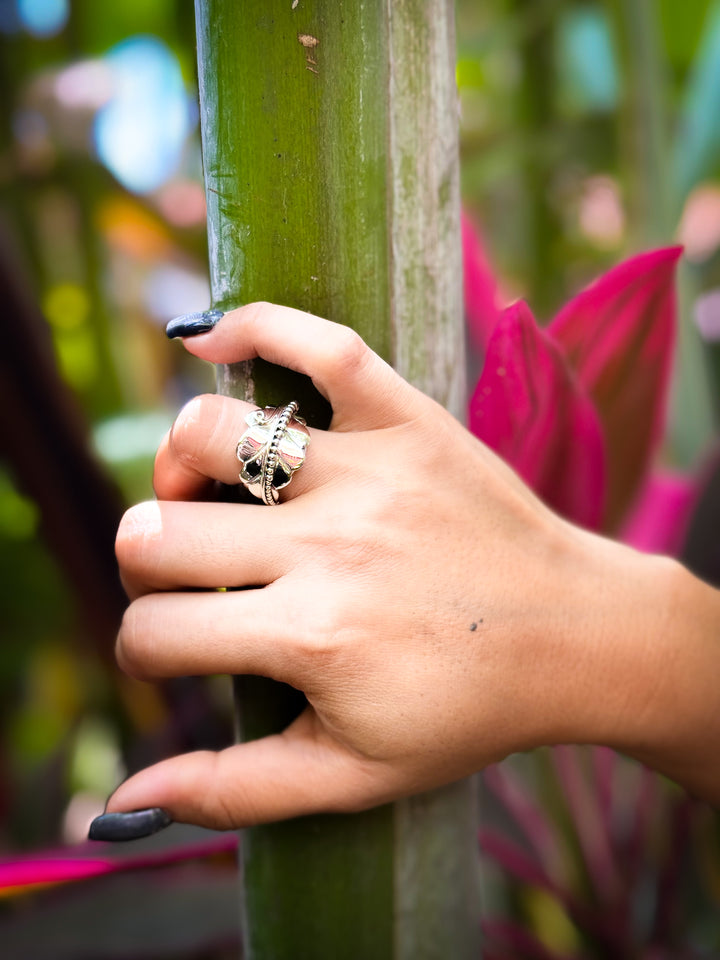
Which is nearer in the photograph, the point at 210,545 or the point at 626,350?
the point at 210,545

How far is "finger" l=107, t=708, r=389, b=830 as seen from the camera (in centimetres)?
30

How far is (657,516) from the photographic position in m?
0.64

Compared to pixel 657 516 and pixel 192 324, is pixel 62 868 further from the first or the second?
pixel 657 516

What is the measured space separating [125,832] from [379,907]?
0.11m

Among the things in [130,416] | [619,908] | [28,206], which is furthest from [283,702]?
[28,206]

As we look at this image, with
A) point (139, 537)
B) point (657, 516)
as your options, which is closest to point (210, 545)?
point (139, 537)

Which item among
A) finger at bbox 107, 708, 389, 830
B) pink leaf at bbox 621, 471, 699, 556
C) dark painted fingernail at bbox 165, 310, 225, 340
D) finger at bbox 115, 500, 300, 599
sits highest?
dark painted fingernail at bbox 165, 310, 225, 340

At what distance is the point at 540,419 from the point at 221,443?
171mm

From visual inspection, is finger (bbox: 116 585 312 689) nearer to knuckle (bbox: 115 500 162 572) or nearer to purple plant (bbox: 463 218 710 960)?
knuckle (bbox: 115 500 162 572)

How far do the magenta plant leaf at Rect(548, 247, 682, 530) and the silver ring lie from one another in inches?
7.2

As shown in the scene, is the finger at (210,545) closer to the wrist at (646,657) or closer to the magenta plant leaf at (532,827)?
the wrist at (646,657)

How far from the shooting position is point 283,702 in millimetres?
334

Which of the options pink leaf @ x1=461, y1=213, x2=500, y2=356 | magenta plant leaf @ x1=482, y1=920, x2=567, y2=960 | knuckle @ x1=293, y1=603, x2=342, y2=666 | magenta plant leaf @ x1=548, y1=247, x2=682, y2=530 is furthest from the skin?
magenta plant leaf @ x1=482, y1=920, x2=567, y2=960

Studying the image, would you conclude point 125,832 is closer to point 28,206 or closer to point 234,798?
point 234,798
